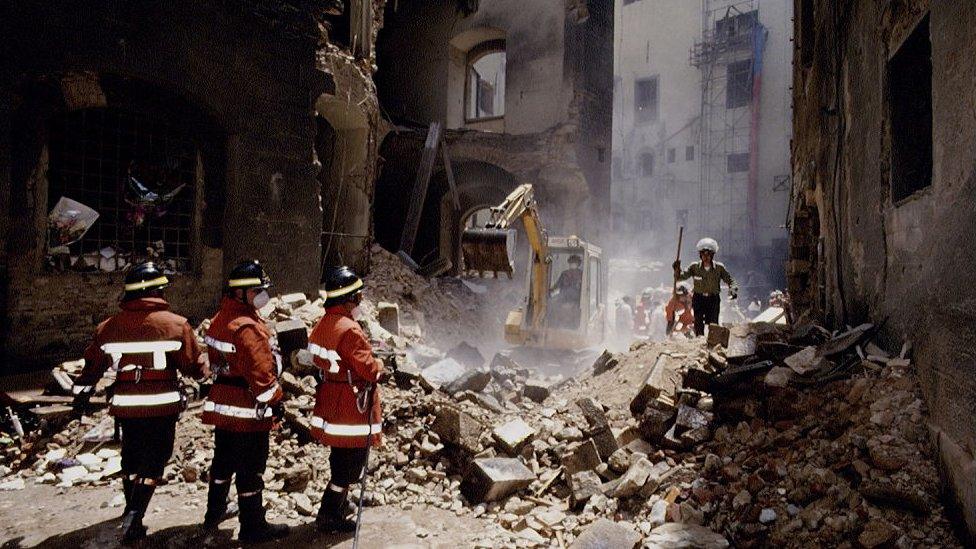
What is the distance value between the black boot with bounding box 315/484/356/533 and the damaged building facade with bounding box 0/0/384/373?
4576 mm

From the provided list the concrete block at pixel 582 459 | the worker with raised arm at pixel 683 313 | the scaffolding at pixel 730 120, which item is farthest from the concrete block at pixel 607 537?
the scaffolding at pixel 730 120

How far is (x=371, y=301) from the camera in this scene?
10203mm

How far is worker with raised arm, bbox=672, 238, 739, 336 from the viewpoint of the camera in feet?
27.3

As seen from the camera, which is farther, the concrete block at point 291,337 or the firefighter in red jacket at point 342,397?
the concrete block at point 291,337

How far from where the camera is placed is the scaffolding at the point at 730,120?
28.0 meters

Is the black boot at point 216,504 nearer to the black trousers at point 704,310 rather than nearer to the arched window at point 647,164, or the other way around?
the black trousers at point 704,310

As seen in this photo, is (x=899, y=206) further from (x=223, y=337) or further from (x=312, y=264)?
(x=312, y=264)

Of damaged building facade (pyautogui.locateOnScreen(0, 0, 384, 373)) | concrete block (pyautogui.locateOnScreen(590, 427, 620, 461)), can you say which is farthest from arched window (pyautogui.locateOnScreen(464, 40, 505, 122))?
concrete block (pyautogui.locateOnScreen(590, 427, 620, 461))

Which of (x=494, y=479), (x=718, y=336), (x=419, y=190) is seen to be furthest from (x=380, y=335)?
(x=419, y=190)

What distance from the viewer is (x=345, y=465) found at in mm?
3771

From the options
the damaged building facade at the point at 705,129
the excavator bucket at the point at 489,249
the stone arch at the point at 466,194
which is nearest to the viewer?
the excavator bucket at the point at 489,249

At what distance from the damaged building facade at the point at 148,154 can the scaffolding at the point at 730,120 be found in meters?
24.7

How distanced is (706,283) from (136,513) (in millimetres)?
7497

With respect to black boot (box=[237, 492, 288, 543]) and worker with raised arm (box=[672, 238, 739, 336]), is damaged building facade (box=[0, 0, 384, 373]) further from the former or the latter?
worker with raised arm (box=[672, 238, 739, 336])
